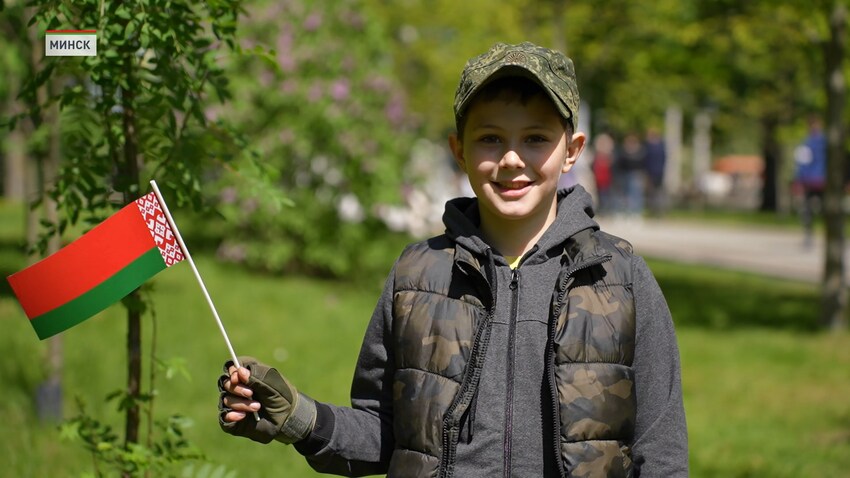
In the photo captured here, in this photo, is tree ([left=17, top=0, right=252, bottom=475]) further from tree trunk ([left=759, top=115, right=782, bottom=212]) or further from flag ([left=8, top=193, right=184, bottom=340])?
tree trunk ([left=759, top=115, right=782, bottom=212])

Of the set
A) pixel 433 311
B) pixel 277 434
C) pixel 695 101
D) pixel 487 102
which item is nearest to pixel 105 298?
pixel 277 434

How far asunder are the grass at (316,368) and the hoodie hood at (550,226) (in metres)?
1.56

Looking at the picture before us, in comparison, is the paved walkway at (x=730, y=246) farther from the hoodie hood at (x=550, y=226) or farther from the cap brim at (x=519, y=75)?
the cap brim at (x=519, y=75)

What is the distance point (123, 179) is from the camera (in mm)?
3225

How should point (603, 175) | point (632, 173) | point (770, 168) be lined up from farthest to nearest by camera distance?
point (770, 168) < point (603, 175) < point (632, 173)

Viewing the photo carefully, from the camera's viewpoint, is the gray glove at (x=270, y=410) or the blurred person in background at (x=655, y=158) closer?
the gray glove at (x=270, y=410)

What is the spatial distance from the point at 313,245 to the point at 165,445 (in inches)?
315

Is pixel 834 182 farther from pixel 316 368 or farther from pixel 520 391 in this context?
pixel 520 391

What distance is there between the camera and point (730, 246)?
18.5m

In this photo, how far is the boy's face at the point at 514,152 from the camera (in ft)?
7.79

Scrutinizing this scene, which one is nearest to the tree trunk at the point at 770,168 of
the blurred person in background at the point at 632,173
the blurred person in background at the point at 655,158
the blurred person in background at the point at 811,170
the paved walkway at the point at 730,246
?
the paved walkway at the point at 730,246

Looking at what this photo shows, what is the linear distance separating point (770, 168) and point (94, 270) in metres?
33.1

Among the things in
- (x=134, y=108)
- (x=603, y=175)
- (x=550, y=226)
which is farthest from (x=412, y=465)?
(x=603, y=175)

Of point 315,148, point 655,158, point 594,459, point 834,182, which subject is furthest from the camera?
point 655,158
